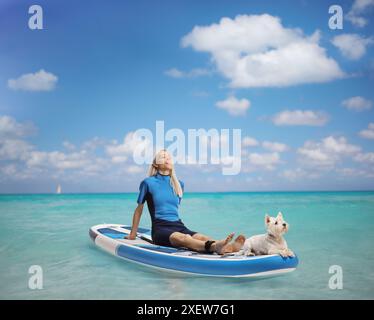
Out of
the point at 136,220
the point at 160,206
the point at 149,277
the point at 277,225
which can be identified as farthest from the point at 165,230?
the point at 277,225

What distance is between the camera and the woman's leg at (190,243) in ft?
11.1

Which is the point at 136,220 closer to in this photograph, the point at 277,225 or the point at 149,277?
the point at 149,277

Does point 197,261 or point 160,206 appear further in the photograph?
point 160,206

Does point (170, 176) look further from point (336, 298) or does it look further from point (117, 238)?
point (336, 298)

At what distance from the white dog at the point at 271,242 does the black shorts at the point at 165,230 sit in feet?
2.22

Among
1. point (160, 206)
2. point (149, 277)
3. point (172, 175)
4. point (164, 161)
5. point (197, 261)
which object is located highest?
point (164, 161)

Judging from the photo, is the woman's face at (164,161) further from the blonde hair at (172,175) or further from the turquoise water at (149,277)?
the turquoise water at (149,277)

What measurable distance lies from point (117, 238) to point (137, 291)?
1.11 meters

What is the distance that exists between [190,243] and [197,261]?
287 millimetres

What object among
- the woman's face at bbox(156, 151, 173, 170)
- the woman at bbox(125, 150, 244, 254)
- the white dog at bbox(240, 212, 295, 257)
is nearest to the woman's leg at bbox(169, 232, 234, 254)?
the woman at bbox(125, 150, 244, 254)

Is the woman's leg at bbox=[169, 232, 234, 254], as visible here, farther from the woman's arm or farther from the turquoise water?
the woman's arm

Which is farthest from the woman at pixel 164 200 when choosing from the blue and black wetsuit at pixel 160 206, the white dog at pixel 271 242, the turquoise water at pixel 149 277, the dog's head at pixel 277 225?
the dog's head at pixel 277 225

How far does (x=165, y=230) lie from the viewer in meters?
3.71

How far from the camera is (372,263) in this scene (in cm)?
433
